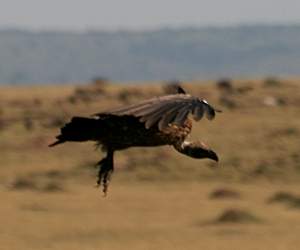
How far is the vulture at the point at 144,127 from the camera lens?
6219mm

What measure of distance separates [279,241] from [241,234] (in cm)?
126

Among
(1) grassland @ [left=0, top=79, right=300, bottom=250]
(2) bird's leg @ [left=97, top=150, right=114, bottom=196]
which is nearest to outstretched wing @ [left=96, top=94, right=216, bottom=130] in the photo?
(2) bird's leg @ [left=97, top=150, right=114, bottom=196]

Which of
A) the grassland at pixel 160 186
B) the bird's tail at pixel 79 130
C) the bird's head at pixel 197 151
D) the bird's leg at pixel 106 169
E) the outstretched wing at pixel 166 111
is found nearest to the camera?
the outstretched wing at pixel 166 111

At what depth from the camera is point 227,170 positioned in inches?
1688

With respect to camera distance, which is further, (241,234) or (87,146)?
(87,146)

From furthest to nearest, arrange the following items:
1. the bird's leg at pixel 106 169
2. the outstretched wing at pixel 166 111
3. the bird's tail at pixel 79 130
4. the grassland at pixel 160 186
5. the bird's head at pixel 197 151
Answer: the grassland at pixel 160 186 → the bird's leg at pixel 106 169 → the bird's head at pixel 197 151 → the bird's tail at pixel 79 130 → the outstretched wing at pixel 166 111

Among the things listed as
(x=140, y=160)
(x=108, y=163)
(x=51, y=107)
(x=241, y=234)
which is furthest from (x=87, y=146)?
(x=108, y=163)

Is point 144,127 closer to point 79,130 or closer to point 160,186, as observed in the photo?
point 79,130

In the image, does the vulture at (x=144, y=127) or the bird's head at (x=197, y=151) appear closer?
the vulture at (x=144, y=127)

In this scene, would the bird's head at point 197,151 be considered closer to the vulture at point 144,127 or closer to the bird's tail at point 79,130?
the vulture at point 144,127

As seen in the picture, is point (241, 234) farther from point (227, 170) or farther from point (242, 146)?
point (242, 146)

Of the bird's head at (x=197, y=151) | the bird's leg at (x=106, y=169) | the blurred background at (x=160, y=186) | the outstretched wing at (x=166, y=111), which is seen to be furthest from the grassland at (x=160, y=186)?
the outstretched wing at (x=166, y=111)

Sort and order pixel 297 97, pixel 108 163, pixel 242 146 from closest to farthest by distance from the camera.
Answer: pixel 108 163 < pixel 242 146 < pixel 297 97

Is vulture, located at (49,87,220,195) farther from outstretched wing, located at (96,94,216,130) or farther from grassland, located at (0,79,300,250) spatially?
grassland, located at (0,79,300,250)
